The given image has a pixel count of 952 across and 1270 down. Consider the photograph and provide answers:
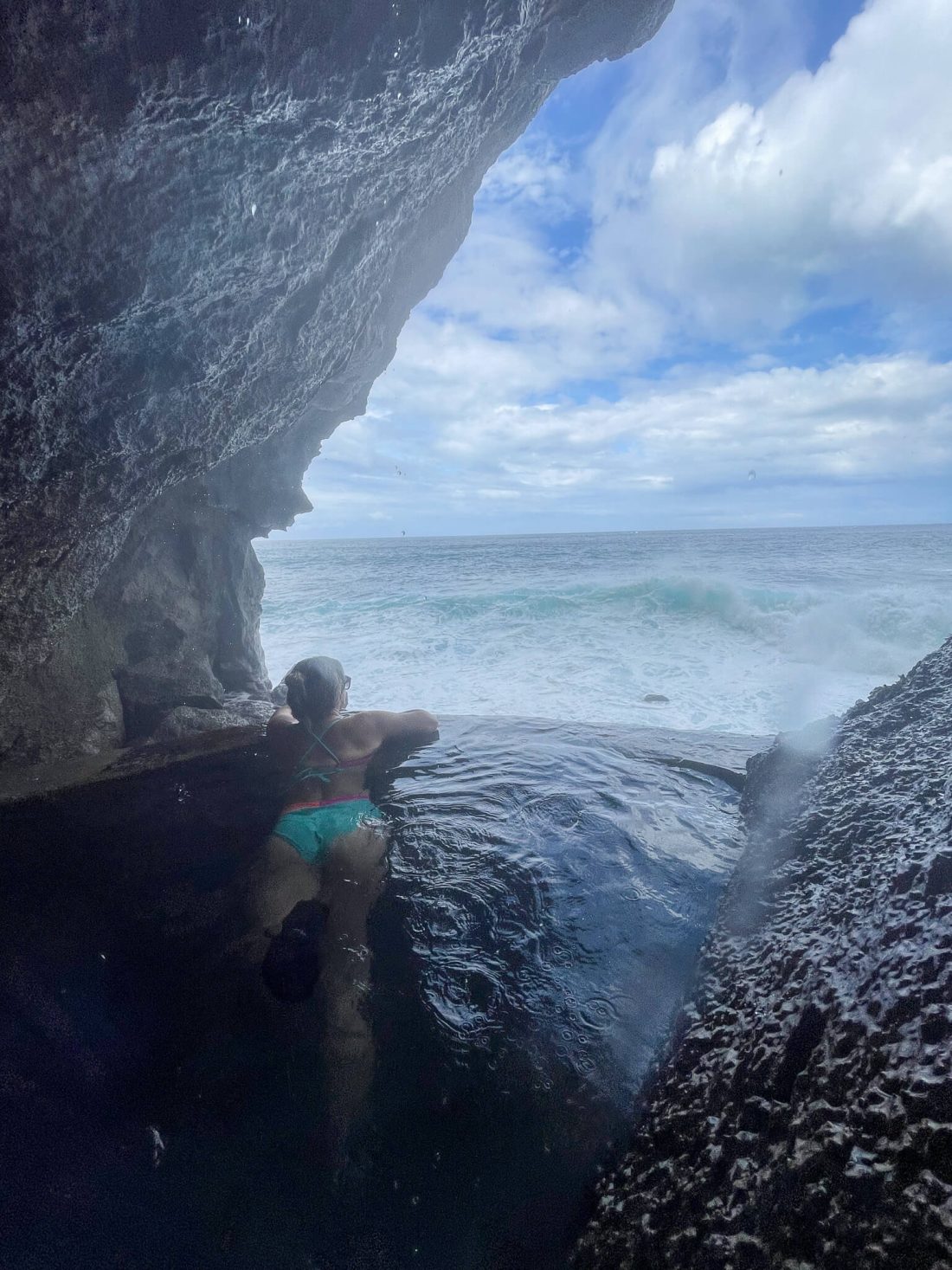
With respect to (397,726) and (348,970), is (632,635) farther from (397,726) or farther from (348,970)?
(348,970)

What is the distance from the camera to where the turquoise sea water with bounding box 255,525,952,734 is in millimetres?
10234

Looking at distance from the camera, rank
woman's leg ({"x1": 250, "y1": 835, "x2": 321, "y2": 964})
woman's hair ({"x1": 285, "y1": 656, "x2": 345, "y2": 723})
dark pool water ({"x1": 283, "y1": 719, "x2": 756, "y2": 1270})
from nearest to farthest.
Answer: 1. dark pool water ({"x1": 283, "y1": 719, "x2": 756, "y2": 1270})
2. woman's leg ({"x1": 250, "y1": 835, "x2": 321, "y2": 964})
3. woman's hair ({"x1": 285, "y1": 656, "x2": 345, "y2": 723})

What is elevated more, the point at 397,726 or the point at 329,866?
the point at 397,726

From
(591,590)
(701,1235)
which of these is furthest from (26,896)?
(591,590)

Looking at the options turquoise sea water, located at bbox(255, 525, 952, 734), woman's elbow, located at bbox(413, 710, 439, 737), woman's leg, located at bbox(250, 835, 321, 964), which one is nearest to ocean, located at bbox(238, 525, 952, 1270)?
woman's elbow, located at bbox(413, 710, 439, 737)

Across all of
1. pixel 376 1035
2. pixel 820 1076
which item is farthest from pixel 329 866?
pixel 820 1076

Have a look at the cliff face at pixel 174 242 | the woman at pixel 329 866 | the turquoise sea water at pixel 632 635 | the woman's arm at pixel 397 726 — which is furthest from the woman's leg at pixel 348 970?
the turquoise sea water at pixel 632 635

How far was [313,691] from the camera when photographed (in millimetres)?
4012

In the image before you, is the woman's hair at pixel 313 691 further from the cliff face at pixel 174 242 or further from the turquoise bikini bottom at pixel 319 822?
the cliff face at pixel 174 242

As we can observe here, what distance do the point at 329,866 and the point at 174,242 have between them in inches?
152

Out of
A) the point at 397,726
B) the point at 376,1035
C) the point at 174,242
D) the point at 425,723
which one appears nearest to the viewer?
the point at 376,1035

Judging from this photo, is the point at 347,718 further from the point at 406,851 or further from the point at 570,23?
the point at 570,23

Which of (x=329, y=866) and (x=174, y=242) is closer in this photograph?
(x=329, y=866)

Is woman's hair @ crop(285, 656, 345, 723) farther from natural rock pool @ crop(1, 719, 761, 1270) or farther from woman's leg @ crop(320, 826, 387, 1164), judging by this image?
woman's leg @ crop(320, 826, 387, 1164)
